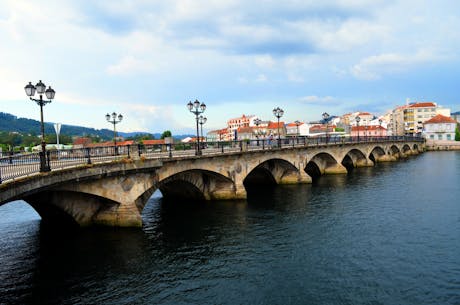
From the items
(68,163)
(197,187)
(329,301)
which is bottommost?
(329,301)

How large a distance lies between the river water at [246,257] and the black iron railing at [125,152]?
14.6ft

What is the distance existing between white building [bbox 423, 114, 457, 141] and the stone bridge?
4113 inches

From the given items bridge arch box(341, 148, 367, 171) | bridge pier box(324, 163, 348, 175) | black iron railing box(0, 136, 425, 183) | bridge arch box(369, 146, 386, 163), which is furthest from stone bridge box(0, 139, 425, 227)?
bridge arch box(369, 146, 386, 163)

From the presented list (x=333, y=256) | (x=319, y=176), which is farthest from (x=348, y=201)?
(x=319, y=176)

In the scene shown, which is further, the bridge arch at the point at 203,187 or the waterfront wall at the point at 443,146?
the waterfront wall at the point at 443,146

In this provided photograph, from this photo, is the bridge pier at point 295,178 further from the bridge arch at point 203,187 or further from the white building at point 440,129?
the white building at point 440,129

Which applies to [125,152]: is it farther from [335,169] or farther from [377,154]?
[377,154]

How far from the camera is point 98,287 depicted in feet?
47.7

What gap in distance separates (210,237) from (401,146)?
7695 cm

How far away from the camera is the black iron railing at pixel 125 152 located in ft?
54.1

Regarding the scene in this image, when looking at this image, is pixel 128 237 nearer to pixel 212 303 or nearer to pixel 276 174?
pixel 212 303

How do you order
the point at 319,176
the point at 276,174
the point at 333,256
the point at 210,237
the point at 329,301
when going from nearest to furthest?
the point at 329,301 → the point at 333,256 → the point at 210,237 → the point at 276,174 → the point at 319,176

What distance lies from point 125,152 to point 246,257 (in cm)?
1102

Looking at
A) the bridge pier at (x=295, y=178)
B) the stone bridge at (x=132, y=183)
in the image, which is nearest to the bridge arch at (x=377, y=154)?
the bridge pier at (x=295, y=178)
